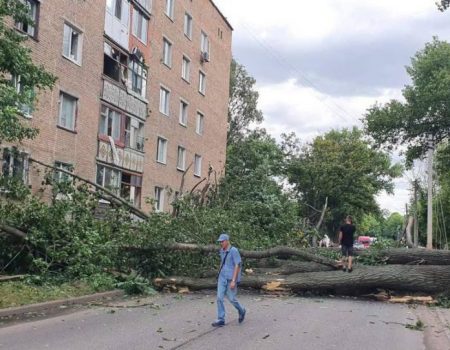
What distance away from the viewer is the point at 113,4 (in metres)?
24.3

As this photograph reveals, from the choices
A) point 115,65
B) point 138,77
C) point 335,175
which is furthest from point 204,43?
point 335,175

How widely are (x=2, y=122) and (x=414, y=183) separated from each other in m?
49.2

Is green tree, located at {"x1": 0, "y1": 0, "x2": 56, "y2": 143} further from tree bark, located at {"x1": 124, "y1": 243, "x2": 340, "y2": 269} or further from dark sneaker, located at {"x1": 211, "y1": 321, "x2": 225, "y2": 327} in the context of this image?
tree bark, located at {"x1": 124, "y1": 243, "x2": 340, "y2": 269}

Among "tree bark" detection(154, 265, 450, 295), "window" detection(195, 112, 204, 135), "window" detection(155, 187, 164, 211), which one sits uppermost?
"window" detection(195, 112, 204, 135)

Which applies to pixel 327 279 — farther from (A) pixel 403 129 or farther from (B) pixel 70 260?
(A) pixel 403 129

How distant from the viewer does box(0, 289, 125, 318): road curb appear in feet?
31.6

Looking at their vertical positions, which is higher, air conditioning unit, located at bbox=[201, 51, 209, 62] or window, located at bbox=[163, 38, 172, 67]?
air conditioning unit, located at bbox=[201, 51, 209, 62]

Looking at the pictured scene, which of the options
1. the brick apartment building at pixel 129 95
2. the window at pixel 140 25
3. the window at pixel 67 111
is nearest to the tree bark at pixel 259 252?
the brick apartment building at pixel 129 95

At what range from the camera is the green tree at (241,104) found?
4922cm

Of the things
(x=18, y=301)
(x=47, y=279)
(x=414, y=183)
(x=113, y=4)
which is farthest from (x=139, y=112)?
(x=414, y=183)

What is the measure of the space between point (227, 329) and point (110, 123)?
16.8m

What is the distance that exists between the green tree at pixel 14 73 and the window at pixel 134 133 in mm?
14589

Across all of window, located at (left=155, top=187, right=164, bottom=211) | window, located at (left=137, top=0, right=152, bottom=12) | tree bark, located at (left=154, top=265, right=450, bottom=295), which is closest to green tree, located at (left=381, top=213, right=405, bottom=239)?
window, located at (left=155, top=187, right=164, bottom=211)

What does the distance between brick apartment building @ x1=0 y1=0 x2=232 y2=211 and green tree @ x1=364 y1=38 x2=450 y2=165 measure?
10.2 meters
